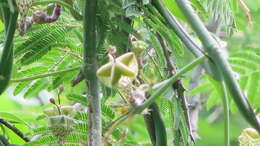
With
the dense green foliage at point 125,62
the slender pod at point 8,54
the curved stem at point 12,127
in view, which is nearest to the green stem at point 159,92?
the dense green foliage at point 125,62

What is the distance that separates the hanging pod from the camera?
0.73 meters

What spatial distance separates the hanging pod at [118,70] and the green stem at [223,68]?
4.3 inches

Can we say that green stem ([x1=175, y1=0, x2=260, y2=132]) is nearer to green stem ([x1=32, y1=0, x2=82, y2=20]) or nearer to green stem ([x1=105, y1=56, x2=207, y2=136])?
green stem ([x1=105, y1=56, x2=207, y2=136])

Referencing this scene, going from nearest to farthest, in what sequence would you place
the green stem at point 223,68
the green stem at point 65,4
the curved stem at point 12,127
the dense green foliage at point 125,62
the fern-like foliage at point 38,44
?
the green stem at point 223,68
the dense green foliage at point 125,62
the green stem at point 65,4
the fern-like foliage at point 38,44
the curved stem at point 12,127

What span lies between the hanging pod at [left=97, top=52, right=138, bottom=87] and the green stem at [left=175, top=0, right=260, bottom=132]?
0.36 feet

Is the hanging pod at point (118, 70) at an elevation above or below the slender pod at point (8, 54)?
below

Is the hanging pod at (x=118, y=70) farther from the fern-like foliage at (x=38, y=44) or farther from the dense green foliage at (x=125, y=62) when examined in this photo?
the fern-like foliage at (x=38, y=44)

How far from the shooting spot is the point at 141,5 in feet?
2.93

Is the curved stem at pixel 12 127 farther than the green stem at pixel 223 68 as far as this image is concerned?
Yes

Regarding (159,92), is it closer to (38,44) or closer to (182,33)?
(182,33)

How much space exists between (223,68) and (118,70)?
0.16 meters

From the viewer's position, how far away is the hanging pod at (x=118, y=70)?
28.7 inches

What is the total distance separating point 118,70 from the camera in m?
0.73

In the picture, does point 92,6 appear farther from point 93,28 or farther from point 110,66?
point 110,66
